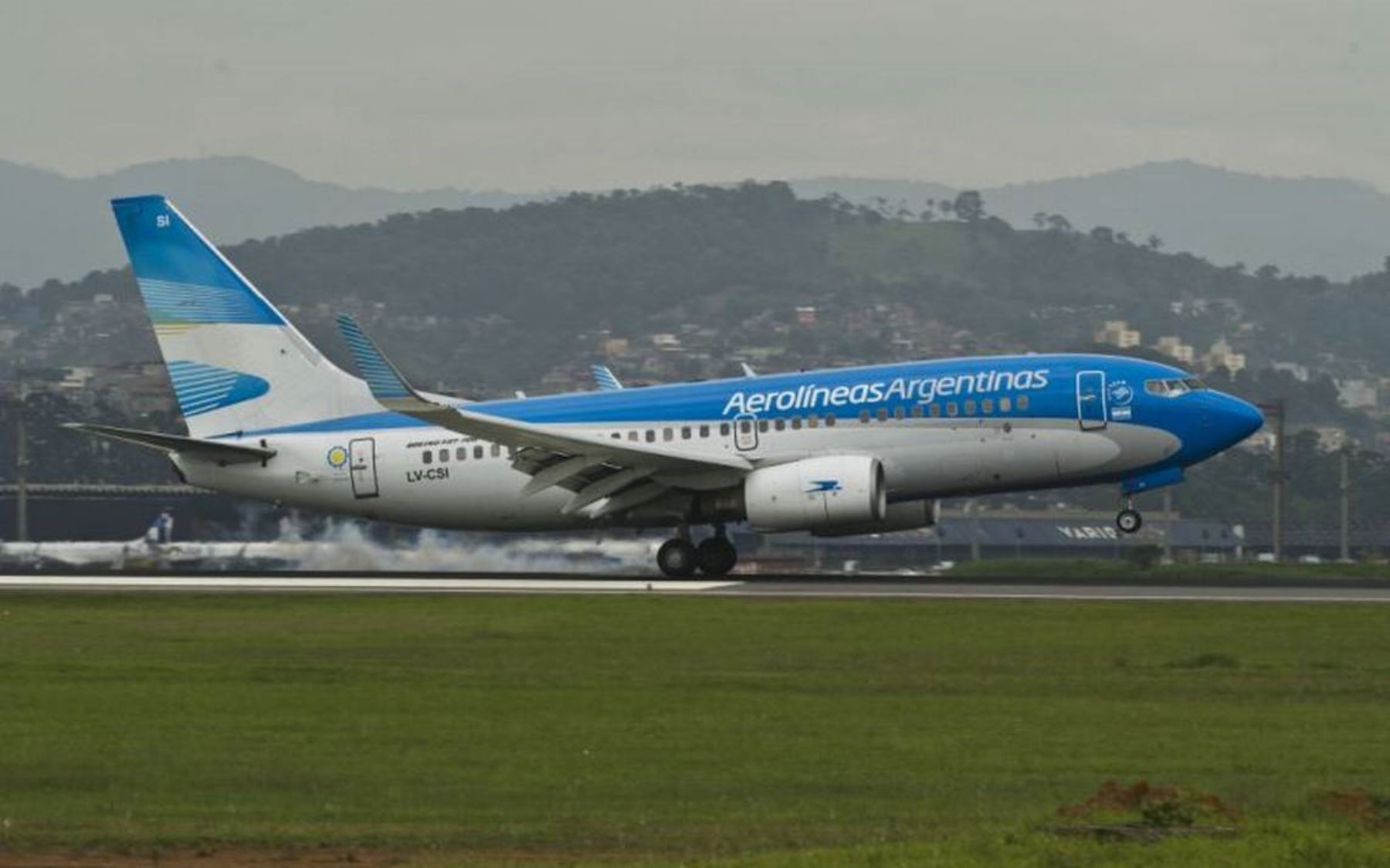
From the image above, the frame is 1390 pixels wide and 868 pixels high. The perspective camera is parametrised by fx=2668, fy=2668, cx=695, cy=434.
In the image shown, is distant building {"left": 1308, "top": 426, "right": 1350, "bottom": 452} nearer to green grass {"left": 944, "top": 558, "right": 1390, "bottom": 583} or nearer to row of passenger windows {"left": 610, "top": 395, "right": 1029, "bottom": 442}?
green grass {"left": 944, "top": 558, "right": 1390, "bottom": 583}

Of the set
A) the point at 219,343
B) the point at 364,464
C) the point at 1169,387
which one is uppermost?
the point at 219,343

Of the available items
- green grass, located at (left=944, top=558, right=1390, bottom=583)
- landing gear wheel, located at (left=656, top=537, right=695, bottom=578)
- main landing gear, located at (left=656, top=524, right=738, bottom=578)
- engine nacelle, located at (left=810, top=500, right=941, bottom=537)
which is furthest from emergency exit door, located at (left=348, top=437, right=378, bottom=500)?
green grass, located at (left=944, top=558, right=1390, bottom=583)

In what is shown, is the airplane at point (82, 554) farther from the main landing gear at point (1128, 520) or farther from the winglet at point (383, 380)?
the main landing gear at point (1128, 520)

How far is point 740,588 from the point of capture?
47.3 m

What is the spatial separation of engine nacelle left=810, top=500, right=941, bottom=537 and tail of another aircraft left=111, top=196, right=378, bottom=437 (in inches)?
419

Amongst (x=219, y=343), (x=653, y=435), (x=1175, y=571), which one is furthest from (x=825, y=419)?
(x=219, y=343)

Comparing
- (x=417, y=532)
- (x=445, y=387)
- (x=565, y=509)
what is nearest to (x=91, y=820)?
(x=565, y=509)

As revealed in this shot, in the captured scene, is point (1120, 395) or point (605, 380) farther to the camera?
point (605, 380)

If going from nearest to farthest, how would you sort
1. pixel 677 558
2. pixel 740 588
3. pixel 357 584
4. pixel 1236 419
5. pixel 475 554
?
pixel 740 588
pixel 1236 419
pixel 357 584
pixel 677 558
pixel 475 554

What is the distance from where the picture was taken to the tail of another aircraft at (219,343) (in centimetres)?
5353

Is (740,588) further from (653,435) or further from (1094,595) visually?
(1094,595)

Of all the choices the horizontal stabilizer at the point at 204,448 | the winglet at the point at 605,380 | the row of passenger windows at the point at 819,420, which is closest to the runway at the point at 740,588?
the horizontal stabilizer at the point at 204,448

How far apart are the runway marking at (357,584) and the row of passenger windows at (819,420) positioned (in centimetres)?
277

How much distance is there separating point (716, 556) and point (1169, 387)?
30.0 ft
